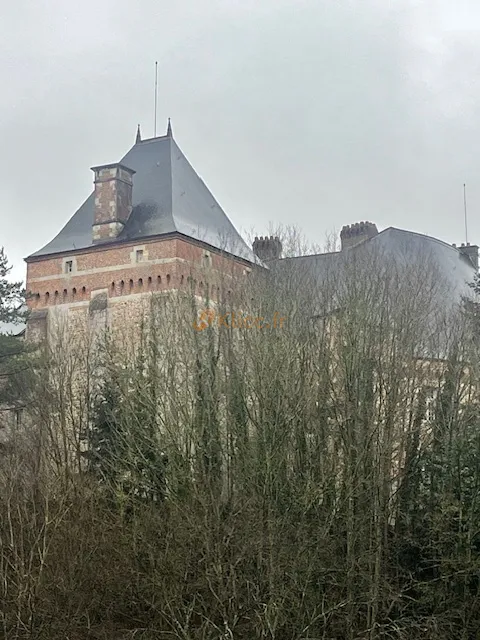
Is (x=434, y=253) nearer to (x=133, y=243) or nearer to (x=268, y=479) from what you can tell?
(x=133, y=243)

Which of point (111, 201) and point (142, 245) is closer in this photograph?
point (142, 245)

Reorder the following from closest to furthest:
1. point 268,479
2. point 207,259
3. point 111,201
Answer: point 268,479 → point 207,259 → point 111,201

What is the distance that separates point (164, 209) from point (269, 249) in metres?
4.76

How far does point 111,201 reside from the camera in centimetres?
3114

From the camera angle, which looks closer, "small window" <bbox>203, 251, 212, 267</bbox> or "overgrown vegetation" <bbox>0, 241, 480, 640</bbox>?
"overgrown vegetation" <bbox>0, 241, 480, 640</bbox>

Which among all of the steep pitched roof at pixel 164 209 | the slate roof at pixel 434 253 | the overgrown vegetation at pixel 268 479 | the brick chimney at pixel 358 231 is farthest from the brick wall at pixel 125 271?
the brick chimney at pixel 358 231

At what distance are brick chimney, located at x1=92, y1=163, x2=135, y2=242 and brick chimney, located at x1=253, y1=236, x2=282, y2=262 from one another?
15.5ft

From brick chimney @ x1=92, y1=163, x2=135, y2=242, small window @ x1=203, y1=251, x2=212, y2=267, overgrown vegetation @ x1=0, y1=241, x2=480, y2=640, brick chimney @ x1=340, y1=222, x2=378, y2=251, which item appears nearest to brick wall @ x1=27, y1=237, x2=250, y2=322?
small window @ x1=203, y1=251, x2=212, y2=267

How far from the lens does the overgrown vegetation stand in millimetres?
20703

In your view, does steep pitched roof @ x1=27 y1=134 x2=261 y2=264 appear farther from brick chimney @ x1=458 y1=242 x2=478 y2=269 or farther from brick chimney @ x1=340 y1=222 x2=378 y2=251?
brick chimney @ x1=458 y1=242 x2=478 y2=269

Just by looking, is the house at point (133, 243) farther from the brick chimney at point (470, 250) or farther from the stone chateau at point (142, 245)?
the brick chimney at point (470, 250)

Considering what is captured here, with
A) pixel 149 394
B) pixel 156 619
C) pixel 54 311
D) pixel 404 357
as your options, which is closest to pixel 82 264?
pixel 54 311

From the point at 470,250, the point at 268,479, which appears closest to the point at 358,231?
the point at 470,250

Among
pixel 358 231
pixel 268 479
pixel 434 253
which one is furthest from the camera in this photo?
pixel 358 231
